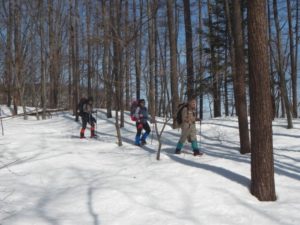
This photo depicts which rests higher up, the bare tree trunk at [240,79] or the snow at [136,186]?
the bare tree trunk at [240,79]

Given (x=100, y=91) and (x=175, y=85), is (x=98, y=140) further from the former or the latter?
(x=100, y=91)

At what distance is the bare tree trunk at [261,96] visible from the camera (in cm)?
698

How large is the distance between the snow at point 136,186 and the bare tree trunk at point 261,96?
Answer: 35 cm

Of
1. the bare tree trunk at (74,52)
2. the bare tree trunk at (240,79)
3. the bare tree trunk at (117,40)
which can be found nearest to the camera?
the bare tree trunk at (240,79)

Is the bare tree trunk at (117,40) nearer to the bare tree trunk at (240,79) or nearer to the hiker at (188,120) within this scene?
the hiker at (188,120)

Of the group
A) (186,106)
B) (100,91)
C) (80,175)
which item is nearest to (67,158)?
(80,175)

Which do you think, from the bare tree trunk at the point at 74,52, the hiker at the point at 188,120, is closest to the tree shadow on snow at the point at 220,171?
the hiker at the point at 188,120

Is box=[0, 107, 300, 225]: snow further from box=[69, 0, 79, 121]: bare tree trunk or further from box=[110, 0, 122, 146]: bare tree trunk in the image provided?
box=[69, 0, 79, 121]: bare tree trunk

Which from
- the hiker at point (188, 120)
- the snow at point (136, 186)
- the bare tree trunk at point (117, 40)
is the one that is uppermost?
the bare tree trunk at point (117, 40)

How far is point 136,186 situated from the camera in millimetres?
7660

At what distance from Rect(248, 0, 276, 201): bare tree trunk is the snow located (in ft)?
1.15

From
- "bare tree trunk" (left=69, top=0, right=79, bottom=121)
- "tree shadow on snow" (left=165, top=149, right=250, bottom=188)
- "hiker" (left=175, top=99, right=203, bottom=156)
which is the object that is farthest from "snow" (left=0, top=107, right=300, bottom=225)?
"bare tree trunk" (left=69, top=0, right=79, bottom=121)

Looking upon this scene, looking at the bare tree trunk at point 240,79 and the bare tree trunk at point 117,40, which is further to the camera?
the bare tree trunk at point 117,40

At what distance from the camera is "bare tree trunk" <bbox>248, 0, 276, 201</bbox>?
6984 millimetres
